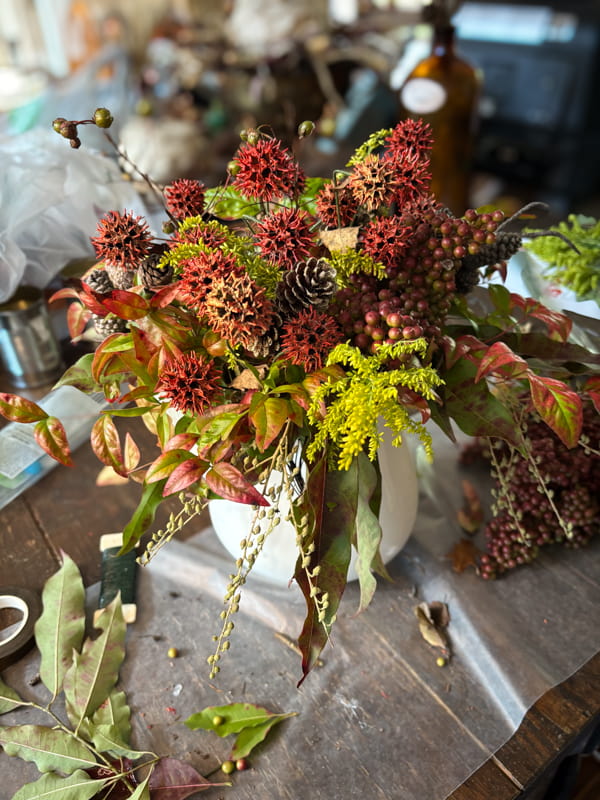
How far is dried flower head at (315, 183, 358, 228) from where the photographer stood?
53 centimetres

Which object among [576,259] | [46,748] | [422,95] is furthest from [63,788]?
[422,95]

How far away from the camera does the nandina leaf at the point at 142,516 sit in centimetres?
56

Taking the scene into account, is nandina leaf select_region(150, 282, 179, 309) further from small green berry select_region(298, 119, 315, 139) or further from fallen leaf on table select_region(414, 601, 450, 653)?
fallen leaf on table select_region(414, 601, 450, 653)

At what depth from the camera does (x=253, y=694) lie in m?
0.62

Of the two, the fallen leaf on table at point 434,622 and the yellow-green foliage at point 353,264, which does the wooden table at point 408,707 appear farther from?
the yellow-green foliage at point 353,264

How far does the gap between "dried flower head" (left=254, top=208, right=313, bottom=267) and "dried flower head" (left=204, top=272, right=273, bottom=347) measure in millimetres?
35

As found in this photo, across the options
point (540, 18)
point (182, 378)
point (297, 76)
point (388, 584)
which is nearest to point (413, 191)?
point (182, 378)

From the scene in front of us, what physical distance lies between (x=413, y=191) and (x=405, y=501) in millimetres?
318

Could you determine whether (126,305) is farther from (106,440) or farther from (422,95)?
(422,95)

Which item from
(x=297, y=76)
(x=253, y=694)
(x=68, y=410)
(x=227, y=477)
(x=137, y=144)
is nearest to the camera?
(x=227, y=477)

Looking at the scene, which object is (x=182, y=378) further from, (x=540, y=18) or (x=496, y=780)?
(x=540, y=18)

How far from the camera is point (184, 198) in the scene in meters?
0.54

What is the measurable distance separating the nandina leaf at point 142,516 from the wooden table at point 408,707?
0.55 ft

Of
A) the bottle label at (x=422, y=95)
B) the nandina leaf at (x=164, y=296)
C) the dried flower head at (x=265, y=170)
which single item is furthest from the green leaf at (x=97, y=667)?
the bottle label at (x=422, y=95)
